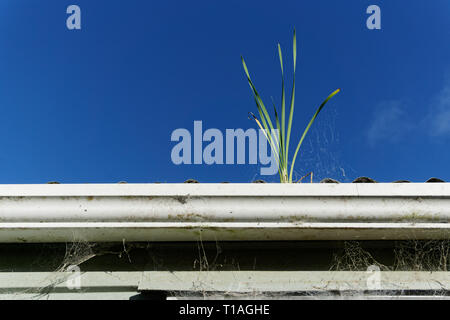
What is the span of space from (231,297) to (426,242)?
633 mm

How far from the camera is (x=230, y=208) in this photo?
1125 mm

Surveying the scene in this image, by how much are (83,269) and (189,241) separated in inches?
14.7

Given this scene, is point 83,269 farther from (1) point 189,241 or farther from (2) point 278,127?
(2) point 278,127

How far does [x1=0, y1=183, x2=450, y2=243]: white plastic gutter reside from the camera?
1.12 meters

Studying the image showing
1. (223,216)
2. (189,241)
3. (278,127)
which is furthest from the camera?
(278,127)

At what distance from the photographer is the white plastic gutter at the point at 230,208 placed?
112 centimetres

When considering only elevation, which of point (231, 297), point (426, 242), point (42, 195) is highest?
point (42, 195)

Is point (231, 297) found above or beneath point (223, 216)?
beneath

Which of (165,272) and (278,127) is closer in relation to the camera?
(165,272)

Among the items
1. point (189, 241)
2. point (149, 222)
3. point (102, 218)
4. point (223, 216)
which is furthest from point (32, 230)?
point (223, 216)

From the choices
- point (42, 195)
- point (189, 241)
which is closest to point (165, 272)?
point (189, 241)

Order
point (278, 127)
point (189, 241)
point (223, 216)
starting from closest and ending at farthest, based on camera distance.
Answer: point (223, 216) → point (189, 241) → point (278, 127)

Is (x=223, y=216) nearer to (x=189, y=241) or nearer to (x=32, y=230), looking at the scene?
(x=189, y=241)

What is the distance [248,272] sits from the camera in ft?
4.24
